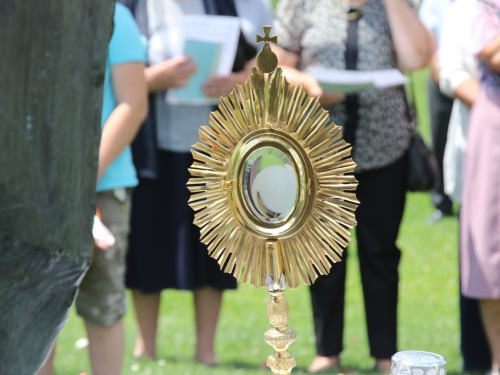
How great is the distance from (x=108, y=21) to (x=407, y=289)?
5386mm

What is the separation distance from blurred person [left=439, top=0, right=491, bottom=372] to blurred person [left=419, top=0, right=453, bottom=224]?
145 mm

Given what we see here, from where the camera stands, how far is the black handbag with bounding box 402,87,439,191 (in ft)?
13.4

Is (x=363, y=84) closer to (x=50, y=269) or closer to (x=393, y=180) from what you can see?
(x=393, y=180)

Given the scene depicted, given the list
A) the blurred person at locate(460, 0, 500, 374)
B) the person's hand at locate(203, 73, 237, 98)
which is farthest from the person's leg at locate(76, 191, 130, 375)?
the blurred person at locate(460, 0, 500, 374)

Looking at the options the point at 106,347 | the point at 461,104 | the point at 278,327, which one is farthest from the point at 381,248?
the point at 278,327

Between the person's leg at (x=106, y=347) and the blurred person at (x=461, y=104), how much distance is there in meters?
1.67

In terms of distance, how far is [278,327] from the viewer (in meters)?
1.72

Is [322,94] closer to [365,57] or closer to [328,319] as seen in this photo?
[365,57]

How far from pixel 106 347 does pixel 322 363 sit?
124 cm

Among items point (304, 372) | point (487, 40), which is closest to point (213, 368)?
point (304, 372)

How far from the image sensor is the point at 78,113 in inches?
43.1

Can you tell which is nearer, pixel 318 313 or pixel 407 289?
pixel 318 313

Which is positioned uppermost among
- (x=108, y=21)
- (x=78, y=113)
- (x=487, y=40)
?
(x=487, y=40)

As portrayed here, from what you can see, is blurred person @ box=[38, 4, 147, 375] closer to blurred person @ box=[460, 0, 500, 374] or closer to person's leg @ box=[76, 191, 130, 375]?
person's leg @ box=[76, 191, 130, 375]
